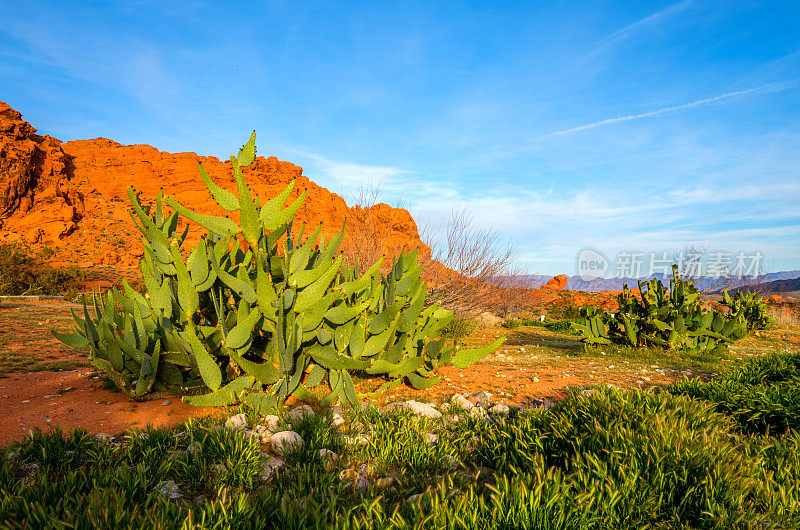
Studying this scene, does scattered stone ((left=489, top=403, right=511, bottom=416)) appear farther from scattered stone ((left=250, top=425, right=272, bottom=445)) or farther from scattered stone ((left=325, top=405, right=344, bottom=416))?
scattered stone ((left=250, top=425, right=272, bottom=445))

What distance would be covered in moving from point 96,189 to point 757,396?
5076 centimetres

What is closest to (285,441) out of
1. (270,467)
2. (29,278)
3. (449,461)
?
(270,467)

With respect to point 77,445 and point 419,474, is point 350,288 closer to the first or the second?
point 419,474

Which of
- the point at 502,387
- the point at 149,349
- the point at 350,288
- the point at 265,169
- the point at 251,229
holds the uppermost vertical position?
the point at 265,169

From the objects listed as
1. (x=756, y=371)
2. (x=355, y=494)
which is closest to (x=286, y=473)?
(x=355, y=494)

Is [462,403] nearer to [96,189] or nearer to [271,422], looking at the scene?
[271,422]

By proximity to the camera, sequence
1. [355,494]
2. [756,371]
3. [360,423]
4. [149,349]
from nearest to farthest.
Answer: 1. [355,494]
2. [360,423]
3. [149,349]
4. [756,371]

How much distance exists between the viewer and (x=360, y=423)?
2871 mm

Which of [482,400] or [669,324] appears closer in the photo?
[482,400]

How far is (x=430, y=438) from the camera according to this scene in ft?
8.60

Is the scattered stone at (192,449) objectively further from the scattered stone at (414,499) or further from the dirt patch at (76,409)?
the scattered stone at (414,499)

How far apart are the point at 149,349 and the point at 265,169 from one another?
43872 millimetres

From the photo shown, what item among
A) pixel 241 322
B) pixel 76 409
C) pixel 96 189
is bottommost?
pixel 76 409

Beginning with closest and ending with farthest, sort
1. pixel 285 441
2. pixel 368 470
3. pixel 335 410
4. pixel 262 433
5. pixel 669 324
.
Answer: pixel 368 470 → pixel 285 441 → pixel 262 433 → pixel 335 410 → pixel 669 324
